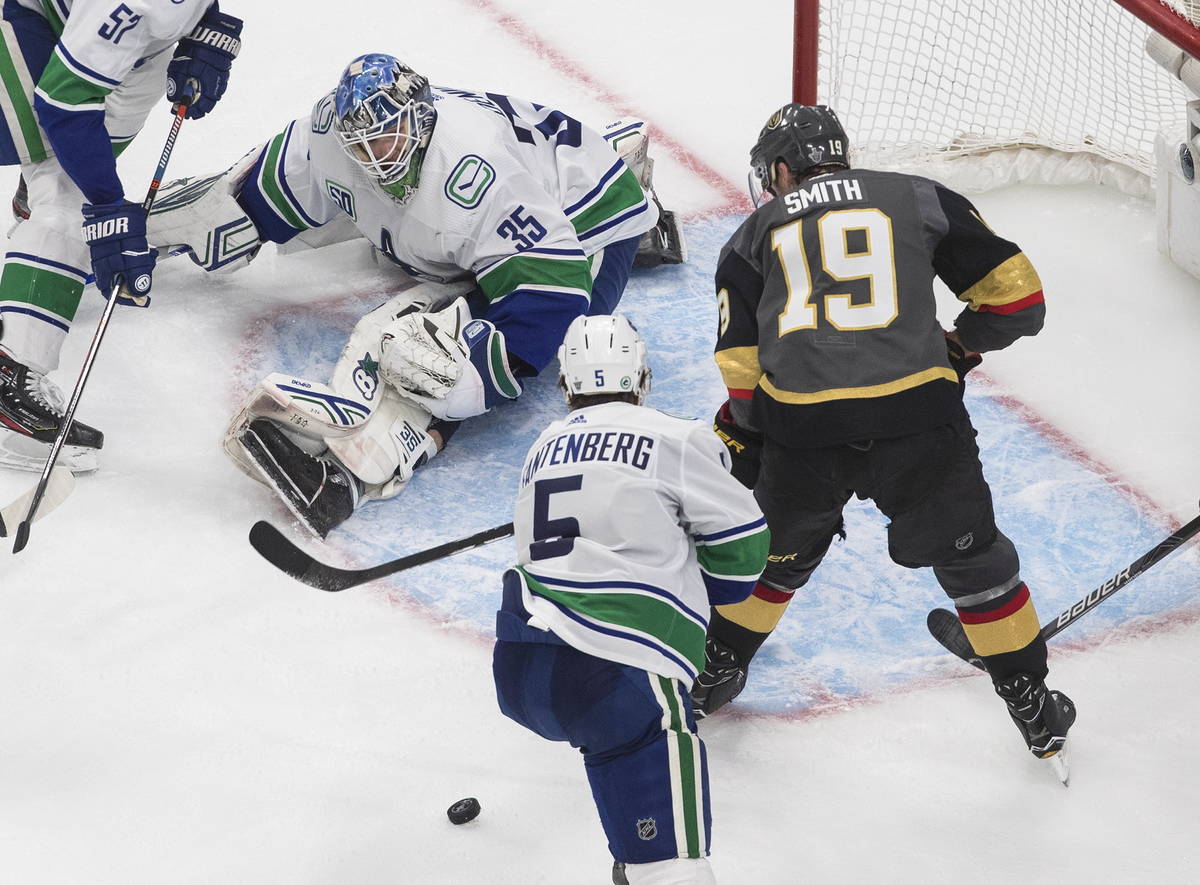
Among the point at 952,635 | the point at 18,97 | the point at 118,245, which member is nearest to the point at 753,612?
the point at 952,635

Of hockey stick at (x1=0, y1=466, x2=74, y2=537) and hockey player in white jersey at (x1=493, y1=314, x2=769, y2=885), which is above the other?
hockey player in white jersey at (x1=493, y1=314, x2=769, y2=885)

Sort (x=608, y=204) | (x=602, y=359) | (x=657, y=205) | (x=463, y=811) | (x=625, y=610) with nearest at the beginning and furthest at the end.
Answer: (x=625, y=610), (x=602, y=359), (x=463, y=811), (x=608, y=204), (x=657, y=205)

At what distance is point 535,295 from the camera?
134 inches

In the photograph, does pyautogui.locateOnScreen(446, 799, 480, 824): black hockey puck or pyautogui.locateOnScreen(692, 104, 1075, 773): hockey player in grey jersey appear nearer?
pyautogui.locateOnScreen(692, 104, 1075, 773): hockey player in grey jersey

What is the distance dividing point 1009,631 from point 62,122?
7.11ft

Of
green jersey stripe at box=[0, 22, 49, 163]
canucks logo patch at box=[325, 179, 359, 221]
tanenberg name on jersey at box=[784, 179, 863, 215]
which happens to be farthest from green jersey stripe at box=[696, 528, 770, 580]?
green jersey stripe at box=[0, 22, 49, 163]

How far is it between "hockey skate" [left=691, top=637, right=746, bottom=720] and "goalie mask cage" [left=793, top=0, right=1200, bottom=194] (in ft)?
6.15

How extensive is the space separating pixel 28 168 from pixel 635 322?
150 cm

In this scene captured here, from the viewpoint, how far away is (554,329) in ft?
11.3

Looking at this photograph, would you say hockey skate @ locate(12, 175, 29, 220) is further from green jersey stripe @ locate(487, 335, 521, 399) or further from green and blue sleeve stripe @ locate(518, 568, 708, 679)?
green and blue sleeve stripe @ locate(518, 568, 708, 679)

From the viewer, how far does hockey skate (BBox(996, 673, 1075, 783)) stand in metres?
2.59

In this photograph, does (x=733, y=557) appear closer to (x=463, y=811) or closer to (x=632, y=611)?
(x=632, y=611)

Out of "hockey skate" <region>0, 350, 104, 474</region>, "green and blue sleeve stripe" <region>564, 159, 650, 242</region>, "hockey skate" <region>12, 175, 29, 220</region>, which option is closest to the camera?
"hockey skate" <region>0, 350, 104, 474</region>

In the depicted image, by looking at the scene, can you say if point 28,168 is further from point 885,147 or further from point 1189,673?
point 1189,673
